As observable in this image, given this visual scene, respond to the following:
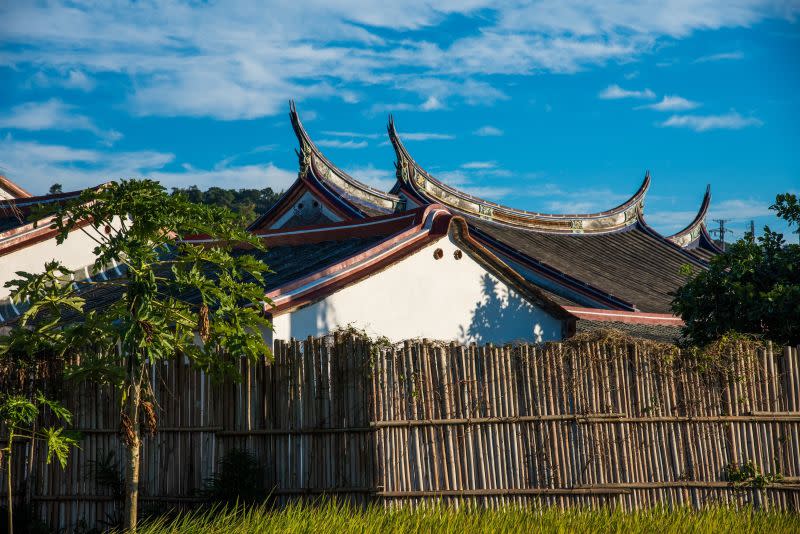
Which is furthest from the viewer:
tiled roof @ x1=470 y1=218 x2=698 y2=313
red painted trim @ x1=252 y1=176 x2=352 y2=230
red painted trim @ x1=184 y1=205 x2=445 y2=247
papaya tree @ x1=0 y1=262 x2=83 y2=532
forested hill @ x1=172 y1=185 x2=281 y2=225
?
forested hill @ x1=172 y1=185 x2=281 y2=225

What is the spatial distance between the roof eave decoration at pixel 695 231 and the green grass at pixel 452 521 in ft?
67.5

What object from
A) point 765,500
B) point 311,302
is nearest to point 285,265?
point 311,302

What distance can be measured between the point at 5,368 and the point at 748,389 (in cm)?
683

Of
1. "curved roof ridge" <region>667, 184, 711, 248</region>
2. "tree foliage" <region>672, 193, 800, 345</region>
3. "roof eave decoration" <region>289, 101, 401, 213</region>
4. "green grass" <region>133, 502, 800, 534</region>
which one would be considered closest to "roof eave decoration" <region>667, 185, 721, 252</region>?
"curved roof ridge" <region>667, 184, 711, 248</region>

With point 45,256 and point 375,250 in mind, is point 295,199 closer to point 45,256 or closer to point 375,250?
point 45,256

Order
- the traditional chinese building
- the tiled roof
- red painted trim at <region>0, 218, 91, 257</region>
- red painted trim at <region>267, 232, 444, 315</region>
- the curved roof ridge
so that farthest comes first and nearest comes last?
the curved roof ridge, the tiled roof, red painted trim at <region>0, 218, 91, 257</region>, the traditional chinese building, red painted trim at <region>267, 232, 444, 315</region>

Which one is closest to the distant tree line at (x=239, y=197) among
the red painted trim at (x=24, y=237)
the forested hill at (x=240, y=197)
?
the forested hill at (x=240, y=197)

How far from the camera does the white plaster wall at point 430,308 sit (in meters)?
10.7

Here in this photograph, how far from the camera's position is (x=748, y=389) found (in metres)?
9.54

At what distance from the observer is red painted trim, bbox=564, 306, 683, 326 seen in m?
14.6

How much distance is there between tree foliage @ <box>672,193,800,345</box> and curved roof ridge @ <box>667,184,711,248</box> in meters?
16.1

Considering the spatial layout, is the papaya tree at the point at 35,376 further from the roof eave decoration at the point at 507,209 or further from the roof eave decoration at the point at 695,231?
the roof eave decoration at the point at 695,231

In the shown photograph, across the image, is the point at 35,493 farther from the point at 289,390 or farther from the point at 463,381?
the point at 463,381

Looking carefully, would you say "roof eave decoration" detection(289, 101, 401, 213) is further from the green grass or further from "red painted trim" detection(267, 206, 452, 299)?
the green grass
